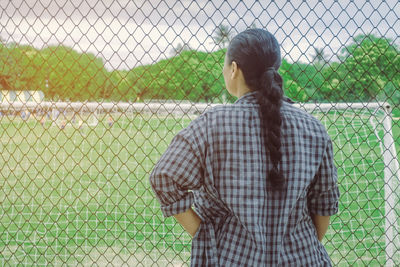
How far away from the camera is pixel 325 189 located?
1353 mm

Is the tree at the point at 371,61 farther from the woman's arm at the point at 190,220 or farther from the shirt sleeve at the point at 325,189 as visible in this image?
the woman's arm at the point at 190,220

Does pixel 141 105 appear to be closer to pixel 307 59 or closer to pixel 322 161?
pixel 307 59

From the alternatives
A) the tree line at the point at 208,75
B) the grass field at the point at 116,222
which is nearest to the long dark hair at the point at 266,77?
the tree line at the point at 208,75

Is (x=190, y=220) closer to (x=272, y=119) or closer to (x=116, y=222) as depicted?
(x=272, y=119)

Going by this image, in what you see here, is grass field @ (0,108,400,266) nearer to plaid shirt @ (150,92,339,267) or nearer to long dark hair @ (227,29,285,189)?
plaid shirt @ (150,92,339,267)

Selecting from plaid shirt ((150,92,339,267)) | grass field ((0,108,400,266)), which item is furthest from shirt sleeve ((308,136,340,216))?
grass field ((0,108,400,266))

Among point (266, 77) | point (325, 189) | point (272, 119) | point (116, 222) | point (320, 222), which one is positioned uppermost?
point (266, 77)

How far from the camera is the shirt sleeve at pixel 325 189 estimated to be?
4.33 feet

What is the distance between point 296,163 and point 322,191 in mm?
192

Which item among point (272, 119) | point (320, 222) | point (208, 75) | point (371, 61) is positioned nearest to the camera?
point (272, 119)

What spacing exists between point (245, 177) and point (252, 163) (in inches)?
1.8

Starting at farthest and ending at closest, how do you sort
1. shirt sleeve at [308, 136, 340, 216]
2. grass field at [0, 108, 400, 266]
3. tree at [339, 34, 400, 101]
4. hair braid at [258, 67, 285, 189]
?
grass field at [0, 108, 400, 266], tree at [339, 34, 400, 101], shirt sleeve at [308, 136, 340, 216], hair braid at [258, 67, 285, 189]

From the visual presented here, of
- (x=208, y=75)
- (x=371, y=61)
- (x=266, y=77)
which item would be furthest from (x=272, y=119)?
(x=371, y=61)

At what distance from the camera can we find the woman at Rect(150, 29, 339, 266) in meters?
1.21
